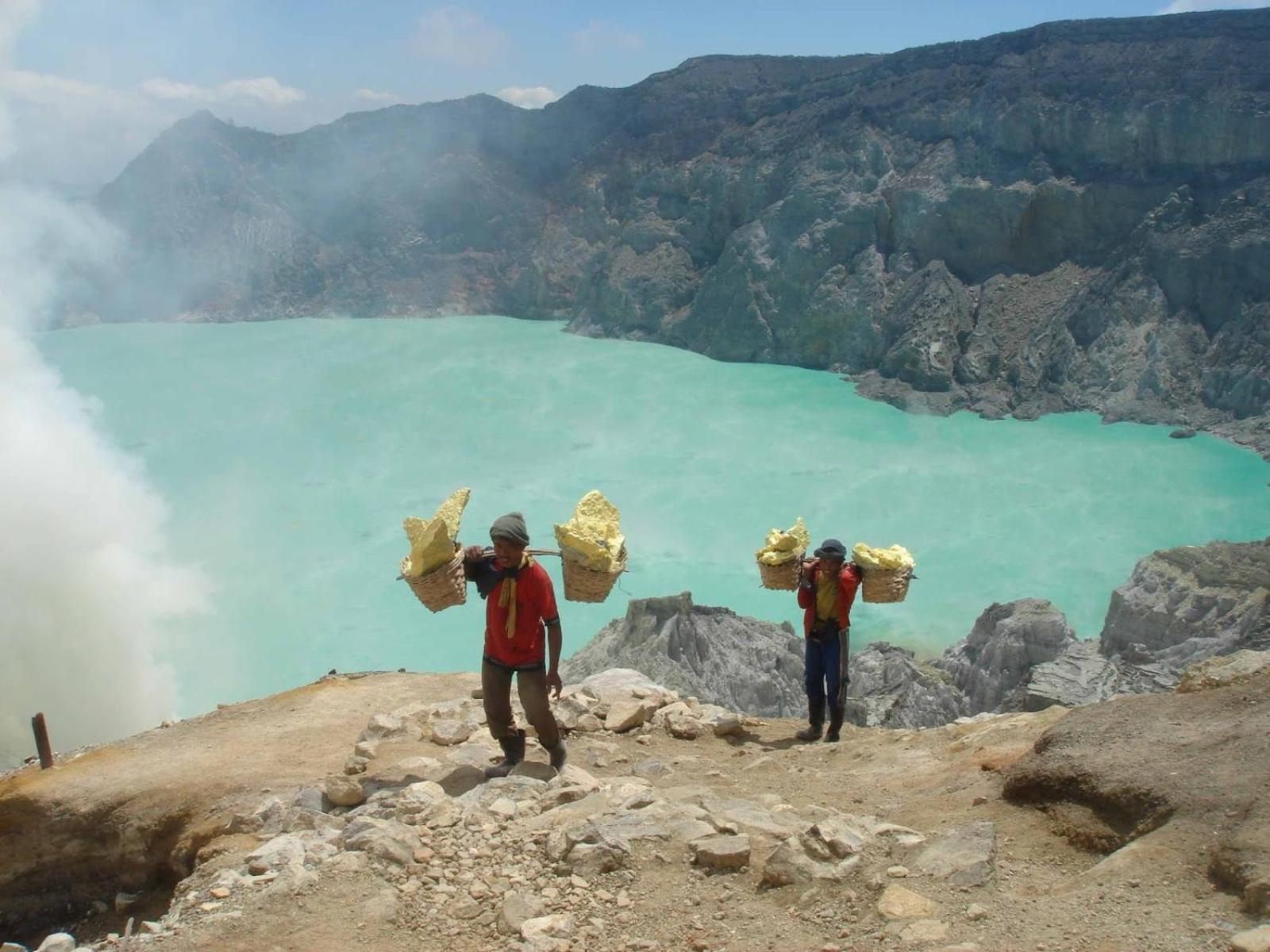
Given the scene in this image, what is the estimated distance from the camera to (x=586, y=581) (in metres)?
5.24

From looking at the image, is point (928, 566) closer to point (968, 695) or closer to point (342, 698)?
point (968, 695)

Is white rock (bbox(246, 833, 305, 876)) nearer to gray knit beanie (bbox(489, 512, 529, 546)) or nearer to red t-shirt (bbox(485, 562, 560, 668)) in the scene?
red t-shirt (bbox(485, 562, 560, 668))

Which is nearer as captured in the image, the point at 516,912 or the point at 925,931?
the point at 925,931

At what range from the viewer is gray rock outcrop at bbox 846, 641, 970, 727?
9.88m

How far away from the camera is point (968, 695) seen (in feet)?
36.3

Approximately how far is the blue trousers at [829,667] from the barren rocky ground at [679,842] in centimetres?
29

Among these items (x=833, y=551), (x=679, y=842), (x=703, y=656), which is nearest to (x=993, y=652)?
(x=703, y=656)

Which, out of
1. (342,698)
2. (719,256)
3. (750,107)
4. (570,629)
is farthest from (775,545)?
(750,107)

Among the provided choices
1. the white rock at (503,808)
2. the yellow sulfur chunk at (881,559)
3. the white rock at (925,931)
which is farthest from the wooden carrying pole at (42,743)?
the white rock at (925,931)

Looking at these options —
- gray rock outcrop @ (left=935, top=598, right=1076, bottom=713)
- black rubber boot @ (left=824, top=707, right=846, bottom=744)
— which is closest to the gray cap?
black rubber boot @ (left=824, top=707, right=846, bottom=744)

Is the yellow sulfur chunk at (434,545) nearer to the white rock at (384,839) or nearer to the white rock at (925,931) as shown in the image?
the white rock at (384,839)

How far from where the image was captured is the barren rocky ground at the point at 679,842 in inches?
135

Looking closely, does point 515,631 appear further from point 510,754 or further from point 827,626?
point 827,626

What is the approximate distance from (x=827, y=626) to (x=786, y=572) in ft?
1.23
